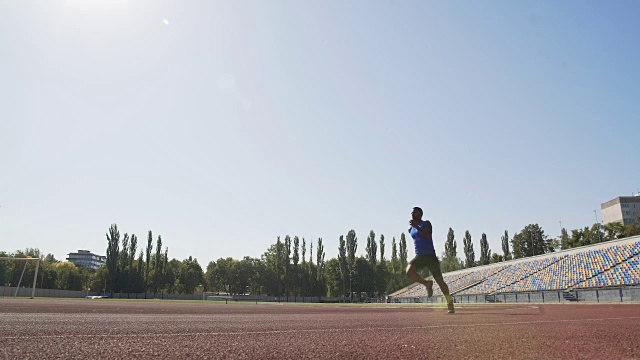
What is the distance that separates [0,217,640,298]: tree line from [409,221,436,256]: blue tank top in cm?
7290

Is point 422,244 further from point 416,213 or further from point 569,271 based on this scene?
point 569,271

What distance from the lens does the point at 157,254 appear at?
257 ft

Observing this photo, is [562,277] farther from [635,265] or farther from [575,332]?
[575,332]

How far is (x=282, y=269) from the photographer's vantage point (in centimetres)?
8512

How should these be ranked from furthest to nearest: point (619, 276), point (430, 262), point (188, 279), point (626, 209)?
point (626, 209), point (188, 279), point (619, 276), point (430, 262)

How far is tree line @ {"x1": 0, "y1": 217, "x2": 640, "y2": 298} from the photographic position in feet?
250

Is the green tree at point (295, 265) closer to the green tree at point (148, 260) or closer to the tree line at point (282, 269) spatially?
the tree line at point (282, 269)

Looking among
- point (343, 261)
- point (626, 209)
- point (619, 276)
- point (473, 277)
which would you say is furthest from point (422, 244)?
point (626, 209)

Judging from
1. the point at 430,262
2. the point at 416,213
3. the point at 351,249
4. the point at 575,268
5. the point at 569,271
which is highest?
the point at 351,249

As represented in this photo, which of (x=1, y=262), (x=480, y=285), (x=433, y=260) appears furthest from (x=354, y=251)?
(x=433, y=260)

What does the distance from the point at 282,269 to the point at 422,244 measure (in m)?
79.5

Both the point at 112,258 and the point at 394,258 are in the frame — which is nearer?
the point at 112,258

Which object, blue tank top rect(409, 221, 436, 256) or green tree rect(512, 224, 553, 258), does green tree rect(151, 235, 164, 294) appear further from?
blue tank top rect(409, 221, 436, 256)

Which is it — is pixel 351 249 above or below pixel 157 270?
above
